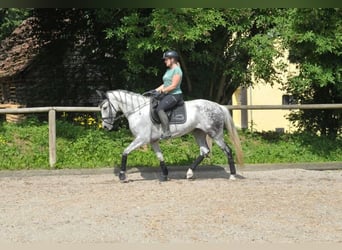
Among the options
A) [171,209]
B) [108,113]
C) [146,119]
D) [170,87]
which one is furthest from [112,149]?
[171,209]

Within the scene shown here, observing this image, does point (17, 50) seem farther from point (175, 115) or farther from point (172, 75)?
point (172, 75)

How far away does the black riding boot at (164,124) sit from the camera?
26.5 feet

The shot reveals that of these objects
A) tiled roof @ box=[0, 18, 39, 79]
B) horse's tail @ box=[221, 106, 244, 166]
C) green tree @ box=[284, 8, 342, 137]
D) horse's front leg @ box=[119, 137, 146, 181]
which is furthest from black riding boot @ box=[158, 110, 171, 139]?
tiled roof @ box=[0, 18, 39, 79]

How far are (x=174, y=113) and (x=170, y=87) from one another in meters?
0.52

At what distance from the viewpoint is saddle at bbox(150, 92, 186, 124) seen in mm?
8203

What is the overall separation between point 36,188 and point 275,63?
19.9 feet

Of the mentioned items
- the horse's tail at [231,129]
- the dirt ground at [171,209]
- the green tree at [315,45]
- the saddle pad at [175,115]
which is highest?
the green tree at [315,45]

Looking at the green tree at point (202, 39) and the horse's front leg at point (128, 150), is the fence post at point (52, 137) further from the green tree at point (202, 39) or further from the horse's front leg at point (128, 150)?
the green tree at point (202, 39)

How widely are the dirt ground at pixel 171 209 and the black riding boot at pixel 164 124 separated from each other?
780mm

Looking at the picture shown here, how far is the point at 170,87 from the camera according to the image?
7891 millimetres

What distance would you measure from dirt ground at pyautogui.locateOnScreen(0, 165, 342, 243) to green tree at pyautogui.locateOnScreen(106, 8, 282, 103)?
2.84 m

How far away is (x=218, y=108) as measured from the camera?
851 centimetres

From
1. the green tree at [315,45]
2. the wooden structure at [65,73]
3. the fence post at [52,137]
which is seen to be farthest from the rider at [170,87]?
the wooden structure at [65,73]

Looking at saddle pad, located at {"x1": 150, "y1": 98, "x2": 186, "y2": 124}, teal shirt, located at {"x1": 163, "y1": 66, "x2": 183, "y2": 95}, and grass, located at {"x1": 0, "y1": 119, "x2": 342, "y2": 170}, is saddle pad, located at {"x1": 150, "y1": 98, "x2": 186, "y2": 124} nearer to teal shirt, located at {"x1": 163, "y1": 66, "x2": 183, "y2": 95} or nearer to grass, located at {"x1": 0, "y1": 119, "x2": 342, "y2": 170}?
teal shirt, located at {"x1": 163, "y1": 66, "x2": 183, "y2": 95}
